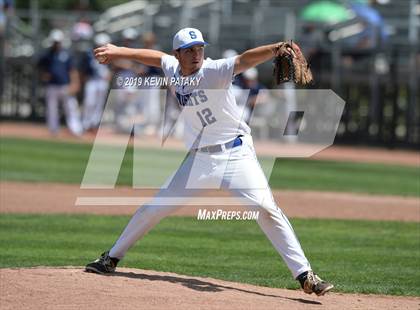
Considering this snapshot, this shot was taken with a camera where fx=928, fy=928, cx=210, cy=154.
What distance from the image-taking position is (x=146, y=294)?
292 inches

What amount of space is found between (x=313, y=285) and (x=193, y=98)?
1.85 m

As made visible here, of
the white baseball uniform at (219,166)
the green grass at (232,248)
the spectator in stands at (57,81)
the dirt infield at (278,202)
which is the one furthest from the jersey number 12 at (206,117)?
the spectator in stands at (57,81)

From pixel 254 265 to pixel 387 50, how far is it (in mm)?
16340

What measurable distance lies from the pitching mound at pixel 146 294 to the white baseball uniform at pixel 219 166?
401mm

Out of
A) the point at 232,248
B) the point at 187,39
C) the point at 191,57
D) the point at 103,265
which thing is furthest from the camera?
the point at 232,248

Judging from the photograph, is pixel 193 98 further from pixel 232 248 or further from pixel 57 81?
pixel 57 81

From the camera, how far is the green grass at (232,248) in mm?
9023

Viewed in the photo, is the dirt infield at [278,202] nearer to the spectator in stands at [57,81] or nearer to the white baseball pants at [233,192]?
the white baseball pants at [233,192]

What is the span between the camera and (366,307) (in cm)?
748

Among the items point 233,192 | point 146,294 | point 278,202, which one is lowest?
point 278,202

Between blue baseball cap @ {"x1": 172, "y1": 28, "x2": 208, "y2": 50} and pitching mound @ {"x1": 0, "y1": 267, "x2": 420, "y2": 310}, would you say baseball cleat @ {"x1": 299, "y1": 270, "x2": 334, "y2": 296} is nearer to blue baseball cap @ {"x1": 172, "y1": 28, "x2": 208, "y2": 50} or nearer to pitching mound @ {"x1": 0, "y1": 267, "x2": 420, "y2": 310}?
pitching mound @ {"x1": 0, "y1": 267, "x2": 420, "y2": 310}

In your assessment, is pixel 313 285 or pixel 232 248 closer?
pixel 313 285

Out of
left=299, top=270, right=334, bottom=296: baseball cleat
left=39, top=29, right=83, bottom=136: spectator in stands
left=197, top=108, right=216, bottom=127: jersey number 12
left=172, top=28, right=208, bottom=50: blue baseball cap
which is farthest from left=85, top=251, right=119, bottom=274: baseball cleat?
left=39, top=29, right=83, bottom=136: spectator in stands

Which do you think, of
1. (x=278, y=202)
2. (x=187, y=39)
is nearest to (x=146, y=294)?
(x=187, y=39)
